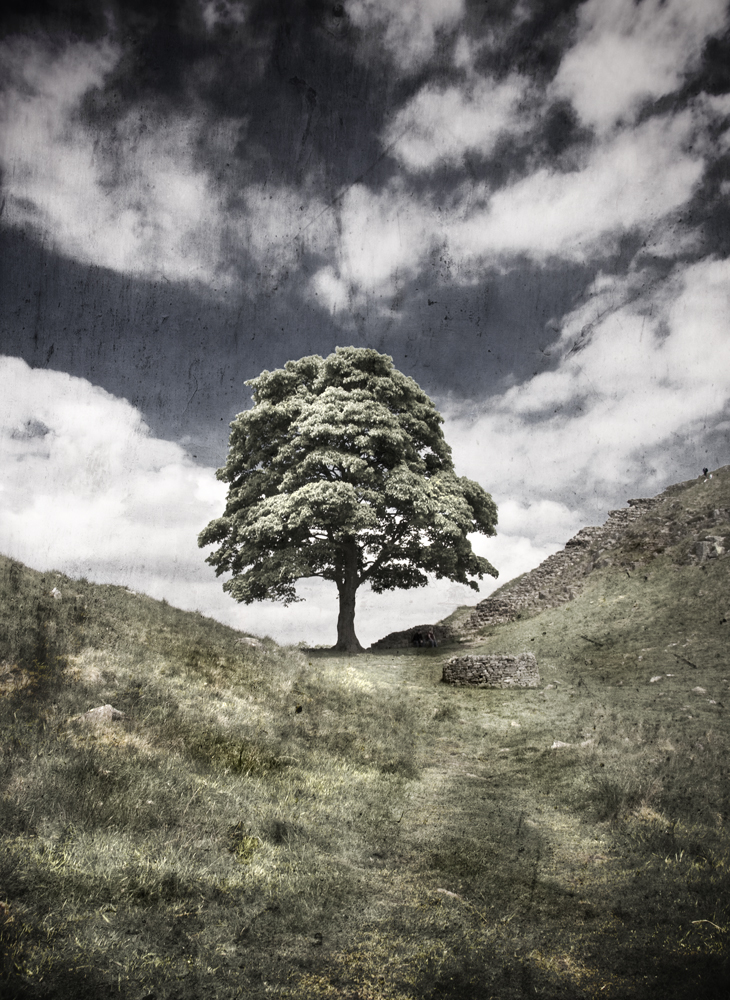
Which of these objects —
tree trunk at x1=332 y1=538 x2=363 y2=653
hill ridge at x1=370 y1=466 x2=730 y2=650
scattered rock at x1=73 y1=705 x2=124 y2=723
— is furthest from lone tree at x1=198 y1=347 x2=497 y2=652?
scattered rock at x1=73 y1=705 x2=124 y2=723

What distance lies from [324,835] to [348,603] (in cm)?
2051

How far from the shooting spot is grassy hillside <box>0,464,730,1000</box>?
3807mm

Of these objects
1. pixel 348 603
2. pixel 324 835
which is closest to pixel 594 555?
pixel 348 603

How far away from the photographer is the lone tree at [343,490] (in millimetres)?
23766

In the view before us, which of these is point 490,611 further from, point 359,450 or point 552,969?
point 552,969

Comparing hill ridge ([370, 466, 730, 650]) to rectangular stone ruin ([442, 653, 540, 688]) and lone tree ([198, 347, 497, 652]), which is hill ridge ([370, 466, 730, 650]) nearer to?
lone tree ([198, 347, 497, 652])

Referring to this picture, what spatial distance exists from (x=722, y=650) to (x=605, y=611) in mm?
6621

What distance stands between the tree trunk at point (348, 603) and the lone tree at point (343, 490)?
60 millimetres

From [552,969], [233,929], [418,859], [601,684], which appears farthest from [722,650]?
[233,929]

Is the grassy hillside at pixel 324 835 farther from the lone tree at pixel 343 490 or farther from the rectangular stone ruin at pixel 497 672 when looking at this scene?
the lone tree at pixel 343 490

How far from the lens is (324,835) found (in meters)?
6.17

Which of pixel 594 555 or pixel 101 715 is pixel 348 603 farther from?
pixel 101 715

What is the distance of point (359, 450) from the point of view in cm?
2544

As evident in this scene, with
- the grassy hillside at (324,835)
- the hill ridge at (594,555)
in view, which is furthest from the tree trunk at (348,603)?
the grassy hillside at (324,835)
